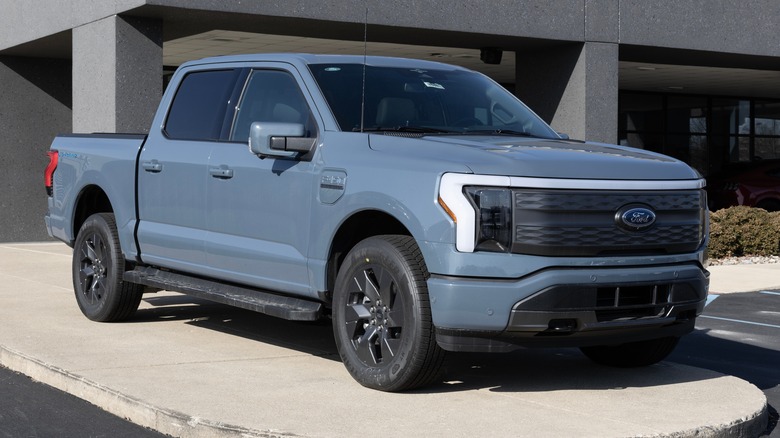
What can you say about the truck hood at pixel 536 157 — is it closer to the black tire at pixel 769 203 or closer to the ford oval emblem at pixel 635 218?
the ford oval emblem at pixel 635 218

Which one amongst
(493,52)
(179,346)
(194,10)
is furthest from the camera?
(493,52)

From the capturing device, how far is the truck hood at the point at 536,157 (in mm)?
6438

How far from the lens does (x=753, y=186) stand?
25516mm

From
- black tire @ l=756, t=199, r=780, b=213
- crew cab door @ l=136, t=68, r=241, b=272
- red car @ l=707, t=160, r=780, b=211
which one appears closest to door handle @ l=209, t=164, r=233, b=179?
crew cab door @ l=136, t=68, r=241, b=272

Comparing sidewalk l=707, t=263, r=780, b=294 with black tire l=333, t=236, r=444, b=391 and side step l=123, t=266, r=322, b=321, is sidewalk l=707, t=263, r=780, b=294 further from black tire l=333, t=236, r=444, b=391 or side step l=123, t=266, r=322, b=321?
black tire l=333, t=236, r=444, b=391

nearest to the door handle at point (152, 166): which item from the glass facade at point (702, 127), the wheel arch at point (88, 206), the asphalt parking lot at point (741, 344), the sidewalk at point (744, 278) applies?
the wheel arch at point (88, 206)

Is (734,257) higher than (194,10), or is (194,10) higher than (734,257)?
(194,10)

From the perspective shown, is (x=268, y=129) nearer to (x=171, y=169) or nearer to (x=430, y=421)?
(x=171, y=169)

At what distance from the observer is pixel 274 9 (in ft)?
49.3

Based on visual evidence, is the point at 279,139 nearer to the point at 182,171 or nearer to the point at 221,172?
the point at 221,172

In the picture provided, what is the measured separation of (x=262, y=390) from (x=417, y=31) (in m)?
10.3

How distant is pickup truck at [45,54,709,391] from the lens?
251 inches

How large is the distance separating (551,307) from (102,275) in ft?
15.2

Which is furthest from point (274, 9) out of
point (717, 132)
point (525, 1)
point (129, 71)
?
point (717, 132)
